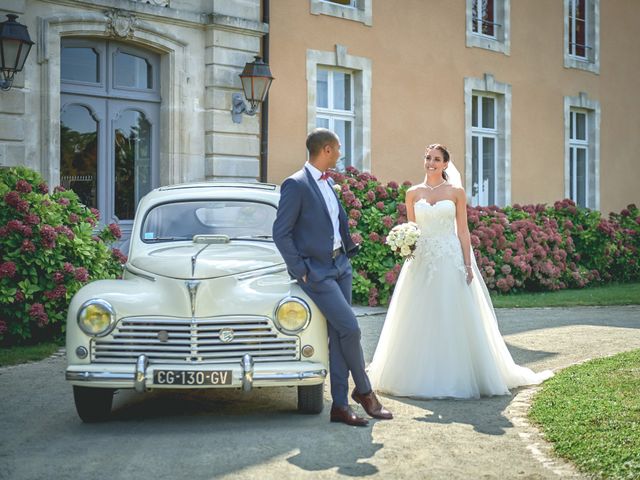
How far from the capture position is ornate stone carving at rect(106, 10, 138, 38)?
11906mm

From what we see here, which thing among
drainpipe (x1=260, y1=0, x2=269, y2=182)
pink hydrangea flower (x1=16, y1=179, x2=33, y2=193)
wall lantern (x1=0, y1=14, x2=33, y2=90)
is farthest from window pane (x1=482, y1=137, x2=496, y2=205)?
pink hydrangea flower (x1=16, y1=179, x2=33, y2=193)

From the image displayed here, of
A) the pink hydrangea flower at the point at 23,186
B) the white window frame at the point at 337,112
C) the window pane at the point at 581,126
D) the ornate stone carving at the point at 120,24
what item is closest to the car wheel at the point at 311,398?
the pink hydrangea flower at the point at 23,186

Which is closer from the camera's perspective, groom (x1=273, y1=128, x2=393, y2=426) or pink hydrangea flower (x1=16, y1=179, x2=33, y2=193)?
groom (x1=273, y1=128, x2=393, y2=426)

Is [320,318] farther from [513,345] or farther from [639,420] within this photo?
[513,345]

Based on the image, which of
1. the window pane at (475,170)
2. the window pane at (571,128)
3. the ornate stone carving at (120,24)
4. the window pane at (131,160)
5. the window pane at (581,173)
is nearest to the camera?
the ornate stone carving at (120,24)

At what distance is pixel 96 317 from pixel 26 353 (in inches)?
130

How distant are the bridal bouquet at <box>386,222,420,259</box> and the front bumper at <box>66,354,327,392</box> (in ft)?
5.76

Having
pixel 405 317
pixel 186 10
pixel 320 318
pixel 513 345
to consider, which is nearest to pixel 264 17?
pixel 186 10

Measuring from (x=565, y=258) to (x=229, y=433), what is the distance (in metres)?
11.4

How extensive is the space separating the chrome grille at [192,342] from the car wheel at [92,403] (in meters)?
0.26

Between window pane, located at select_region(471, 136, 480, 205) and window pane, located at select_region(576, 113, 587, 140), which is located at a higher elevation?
window pane, located at select_region(576, 113, 587, 140)

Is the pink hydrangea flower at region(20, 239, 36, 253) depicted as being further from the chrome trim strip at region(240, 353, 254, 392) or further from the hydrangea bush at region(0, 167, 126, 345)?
the chrome trim strip at region(240, 353, 254, 392)

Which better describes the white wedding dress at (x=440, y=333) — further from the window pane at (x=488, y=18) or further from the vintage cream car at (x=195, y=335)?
the window pane at (x=488, y=18)

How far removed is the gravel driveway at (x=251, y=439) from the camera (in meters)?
4.68
